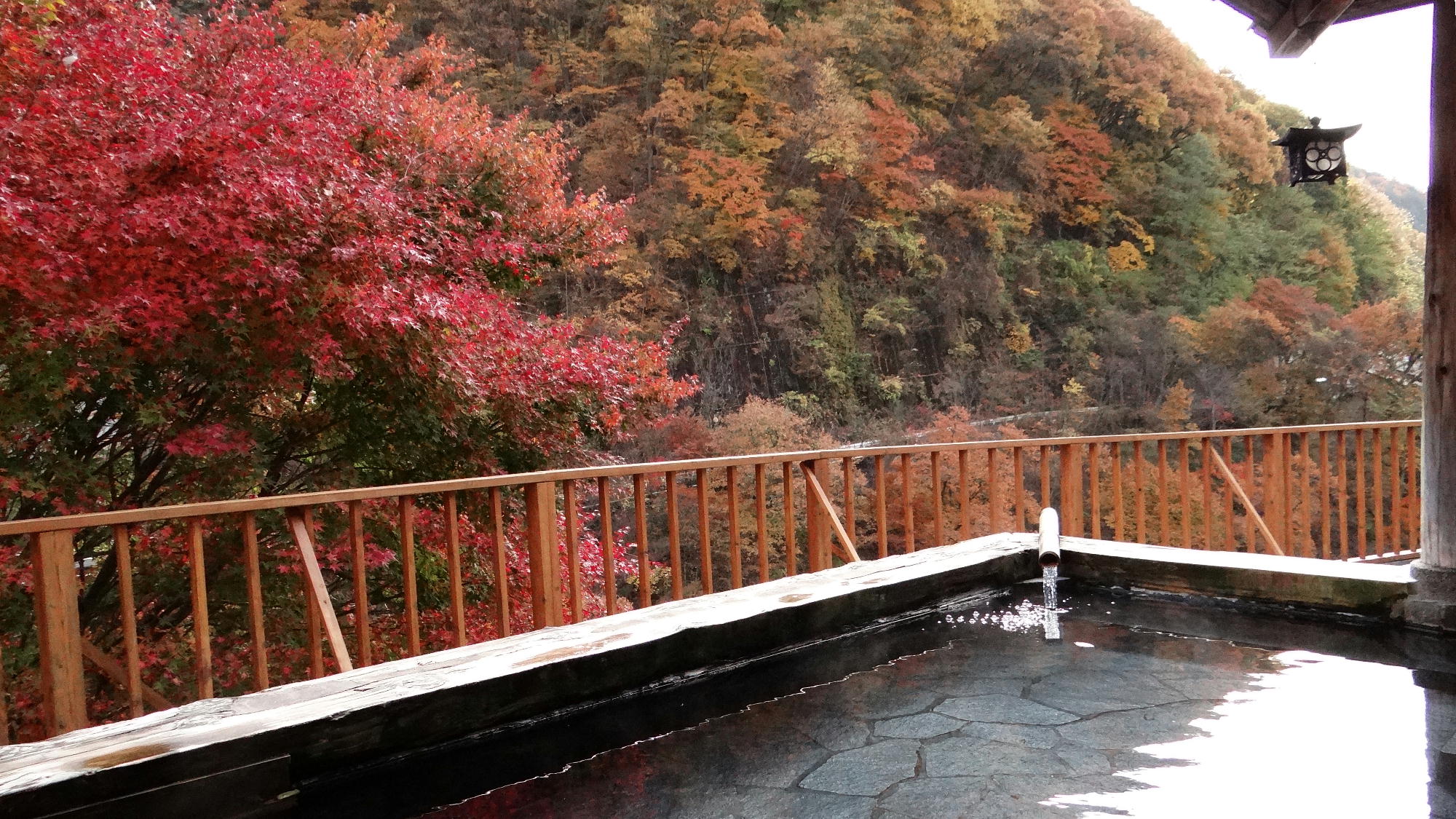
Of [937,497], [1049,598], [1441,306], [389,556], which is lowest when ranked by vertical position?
[389,556]

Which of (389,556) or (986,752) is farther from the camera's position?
(389,556)

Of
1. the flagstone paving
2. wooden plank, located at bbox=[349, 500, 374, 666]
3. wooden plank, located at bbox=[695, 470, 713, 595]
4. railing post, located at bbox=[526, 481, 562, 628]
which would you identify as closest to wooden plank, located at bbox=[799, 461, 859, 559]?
wooden plank, located at bbox=[695, 470, 713, 595]

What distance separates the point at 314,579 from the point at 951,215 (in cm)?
1491

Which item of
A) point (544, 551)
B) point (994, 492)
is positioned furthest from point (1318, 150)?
point (544, 551)

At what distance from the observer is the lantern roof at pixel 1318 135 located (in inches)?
164

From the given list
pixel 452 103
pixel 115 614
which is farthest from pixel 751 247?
pixel 115 614

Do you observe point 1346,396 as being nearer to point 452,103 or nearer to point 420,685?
point 452,103

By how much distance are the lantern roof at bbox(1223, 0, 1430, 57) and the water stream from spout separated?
2267mm

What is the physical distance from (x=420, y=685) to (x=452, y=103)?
6064 mm

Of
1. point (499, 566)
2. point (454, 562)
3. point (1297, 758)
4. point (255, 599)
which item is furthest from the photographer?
point (499, 566)

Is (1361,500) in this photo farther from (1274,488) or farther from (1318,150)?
(1318,150)

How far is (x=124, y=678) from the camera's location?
4.04m

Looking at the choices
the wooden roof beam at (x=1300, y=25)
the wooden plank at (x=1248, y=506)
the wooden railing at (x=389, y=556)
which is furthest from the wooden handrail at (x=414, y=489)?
the wooden roof beam at (x=1300, y=25)

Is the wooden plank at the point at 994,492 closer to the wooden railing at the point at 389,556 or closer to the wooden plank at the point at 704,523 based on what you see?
the wooden railing at the point at 389,556
